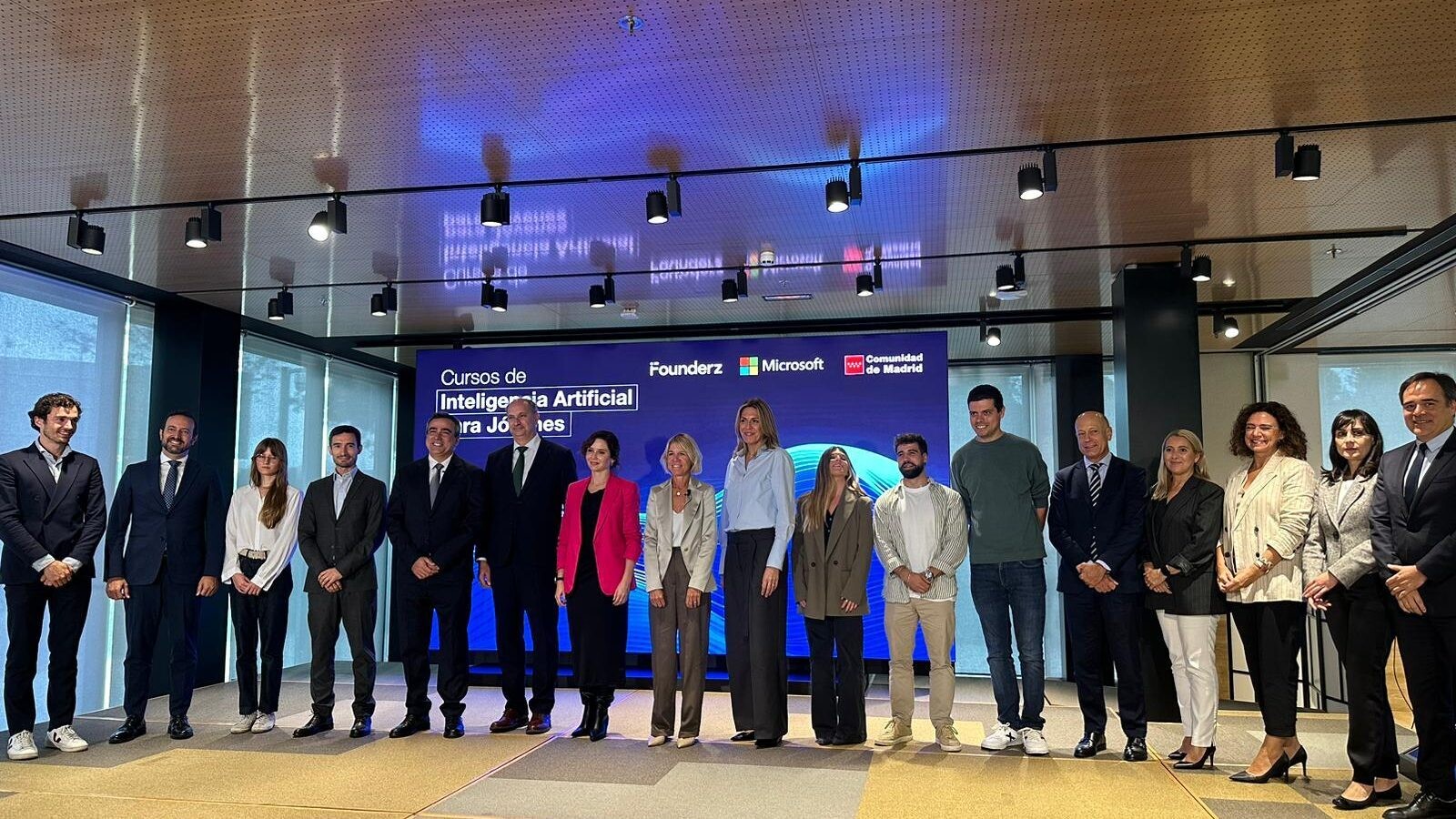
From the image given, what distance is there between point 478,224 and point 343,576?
211 cm

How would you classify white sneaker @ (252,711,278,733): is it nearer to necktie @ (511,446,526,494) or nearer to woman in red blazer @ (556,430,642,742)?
woman in red blazer @ (556,430,642,742)

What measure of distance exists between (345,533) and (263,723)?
1.12m

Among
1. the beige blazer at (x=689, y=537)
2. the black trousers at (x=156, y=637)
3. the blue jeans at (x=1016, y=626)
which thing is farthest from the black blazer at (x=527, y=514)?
the blue jeans at (x=1016, y=626)

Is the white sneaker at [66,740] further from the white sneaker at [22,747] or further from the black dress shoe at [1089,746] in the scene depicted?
the black dress shoe at [1089,746]

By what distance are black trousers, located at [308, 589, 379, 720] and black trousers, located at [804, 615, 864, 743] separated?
2370 mm

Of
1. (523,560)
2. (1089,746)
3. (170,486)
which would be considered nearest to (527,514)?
(523,560)

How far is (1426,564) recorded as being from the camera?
3.76 meters

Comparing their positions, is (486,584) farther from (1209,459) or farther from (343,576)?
(1209,459)

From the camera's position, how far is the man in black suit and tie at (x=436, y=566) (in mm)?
5527

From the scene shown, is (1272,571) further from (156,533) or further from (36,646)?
(36,646)

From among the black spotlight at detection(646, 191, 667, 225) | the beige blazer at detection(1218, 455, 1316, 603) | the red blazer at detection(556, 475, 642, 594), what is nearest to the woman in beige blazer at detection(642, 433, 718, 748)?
the red blazer at detection(556, 475, 642, 594)

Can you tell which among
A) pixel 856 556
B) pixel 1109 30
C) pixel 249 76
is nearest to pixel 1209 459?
pixel 856 556

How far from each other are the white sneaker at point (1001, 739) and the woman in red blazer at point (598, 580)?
1.90m

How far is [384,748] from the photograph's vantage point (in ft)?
16.9
